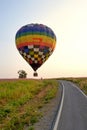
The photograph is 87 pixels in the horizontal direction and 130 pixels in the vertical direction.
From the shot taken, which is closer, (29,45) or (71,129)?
(71,129)

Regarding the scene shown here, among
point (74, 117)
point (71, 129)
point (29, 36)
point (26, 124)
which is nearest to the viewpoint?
point (71, 129)

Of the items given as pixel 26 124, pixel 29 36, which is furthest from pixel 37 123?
pixel 29 36

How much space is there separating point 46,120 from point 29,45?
34832 millimetres

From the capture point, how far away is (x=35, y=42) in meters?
54.0

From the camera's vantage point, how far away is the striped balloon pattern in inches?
2103

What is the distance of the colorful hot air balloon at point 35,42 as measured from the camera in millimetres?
53406

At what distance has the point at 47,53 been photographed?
55.6 metres

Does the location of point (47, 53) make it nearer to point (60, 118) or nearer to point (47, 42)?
point (47, 42)

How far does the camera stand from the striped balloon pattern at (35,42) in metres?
53.4

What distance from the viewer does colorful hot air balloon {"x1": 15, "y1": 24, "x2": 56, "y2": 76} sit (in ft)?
175

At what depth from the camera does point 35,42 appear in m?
54.0

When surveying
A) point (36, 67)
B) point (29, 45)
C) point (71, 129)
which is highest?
point (29, 45)

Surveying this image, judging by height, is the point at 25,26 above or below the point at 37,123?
above

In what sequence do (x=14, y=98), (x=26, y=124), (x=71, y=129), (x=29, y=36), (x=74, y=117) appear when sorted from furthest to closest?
(x=29, y=36), (x=14, y=98), (x=74, y=117), (x=26, y=124), (x=71, y=129)
